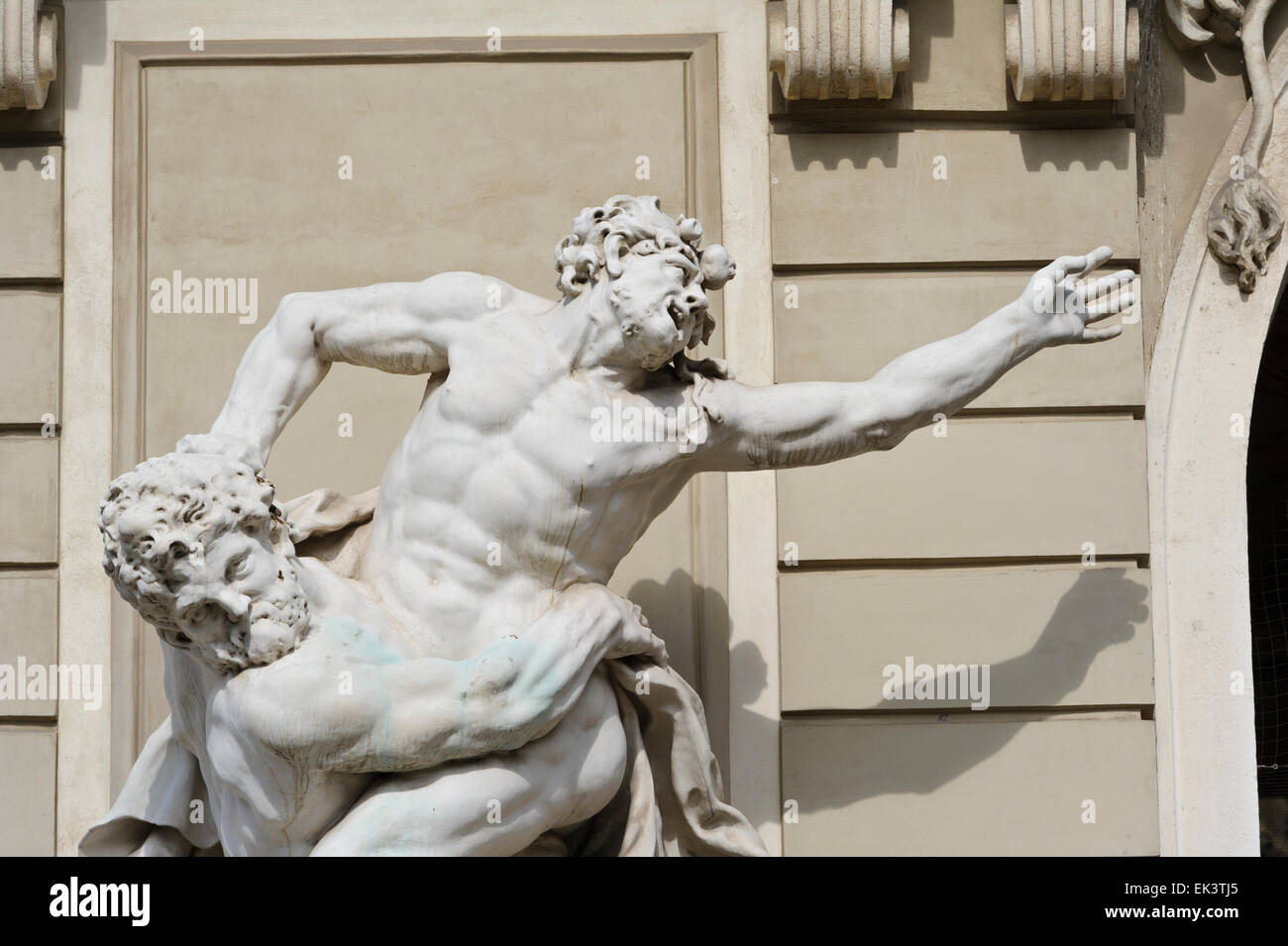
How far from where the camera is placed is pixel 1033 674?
6.08 m

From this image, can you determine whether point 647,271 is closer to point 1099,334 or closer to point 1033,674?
point 1099,334

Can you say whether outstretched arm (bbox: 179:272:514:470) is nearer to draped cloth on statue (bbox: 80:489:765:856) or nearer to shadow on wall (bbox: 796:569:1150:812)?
draped cloth on statue (bbox: 80:489:765:856)

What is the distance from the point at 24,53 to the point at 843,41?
2261 millimetres

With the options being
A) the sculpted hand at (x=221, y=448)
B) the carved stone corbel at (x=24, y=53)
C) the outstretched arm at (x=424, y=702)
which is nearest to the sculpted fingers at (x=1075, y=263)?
the outstretched arm at (x=424, y=702)

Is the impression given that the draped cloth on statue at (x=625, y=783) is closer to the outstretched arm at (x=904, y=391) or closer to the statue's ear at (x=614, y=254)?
the outstretched arm at (x=904, y=391)

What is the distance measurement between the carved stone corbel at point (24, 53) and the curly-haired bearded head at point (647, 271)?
1.80 meters

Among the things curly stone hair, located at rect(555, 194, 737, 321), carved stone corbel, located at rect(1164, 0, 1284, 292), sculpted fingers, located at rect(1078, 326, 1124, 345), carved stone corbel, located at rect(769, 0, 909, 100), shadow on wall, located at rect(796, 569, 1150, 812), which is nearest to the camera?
curly stone hair, located at rect(555, 194, 737, 321)

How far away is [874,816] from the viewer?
19.7ft

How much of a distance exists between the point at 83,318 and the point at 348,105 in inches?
37.7

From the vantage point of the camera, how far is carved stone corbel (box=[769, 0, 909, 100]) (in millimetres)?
6180

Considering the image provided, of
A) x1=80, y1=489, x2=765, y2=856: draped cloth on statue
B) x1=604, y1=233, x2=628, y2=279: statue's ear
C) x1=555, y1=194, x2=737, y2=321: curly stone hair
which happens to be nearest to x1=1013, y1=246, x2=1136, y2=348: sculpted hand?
x1=555, y1=194, x2=737, y2=321: curly stone hair

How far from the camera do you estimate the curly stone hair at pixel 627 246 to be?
17.2 feet

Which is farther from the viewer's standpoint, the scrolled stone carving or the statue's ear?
the scrolled stone carving

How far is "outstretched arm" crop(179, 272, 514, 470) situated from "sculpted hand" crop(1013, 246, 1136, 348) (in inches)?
49.8
